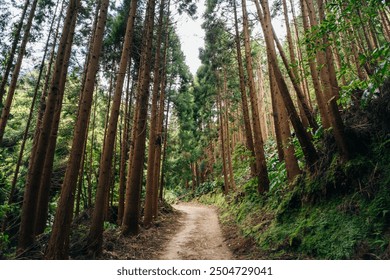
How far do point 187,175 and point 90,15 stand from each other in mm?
18906

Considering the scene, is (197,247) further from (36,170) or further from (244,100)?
(244,100)

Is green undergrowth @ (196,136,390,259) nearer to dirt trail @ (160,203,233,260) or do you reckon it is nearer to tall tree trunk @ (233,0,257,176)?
dirt trail @ (160,203,233,260)

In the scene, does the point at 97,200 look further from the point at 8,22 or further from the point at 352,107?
the point at 8,22

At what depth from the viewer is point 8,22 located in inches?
404

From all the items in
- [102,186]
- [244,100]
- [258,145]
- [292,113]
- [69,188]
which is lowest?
[69,188]

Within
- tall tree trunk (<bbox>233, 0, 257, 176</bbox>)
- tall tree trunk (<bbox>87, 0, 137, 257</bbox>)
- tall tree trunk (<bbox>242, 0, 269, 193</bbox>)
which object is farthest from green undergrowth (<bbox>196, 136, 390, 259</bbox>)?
tall tree trunk (<bbox>233, 0, 257, 176</bbox>)

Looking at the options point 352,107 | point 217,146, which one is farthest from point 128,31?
point 217,146

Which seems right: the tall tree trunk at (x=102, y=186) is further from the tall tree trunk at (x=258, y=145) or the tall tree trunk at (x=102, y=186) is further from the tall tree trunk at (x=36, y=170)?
the tall tree trunk at (x=258, y=145)

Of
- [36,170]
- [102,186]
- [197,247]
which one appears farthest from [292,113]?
Answer: [36,170]

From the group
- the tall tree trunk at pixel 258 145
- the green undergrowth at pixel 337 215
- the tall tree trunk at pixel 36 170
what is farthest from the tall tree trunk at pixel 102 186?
the tall tree trunk at pixel 258 145

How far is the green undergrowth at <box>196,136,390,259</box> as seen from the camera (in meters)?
4.00

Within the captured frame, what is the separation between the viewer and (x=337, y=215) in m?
4.87

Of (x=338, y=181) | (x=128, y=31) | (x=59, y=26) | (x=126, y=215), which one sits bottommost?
(x=126, y=215)
